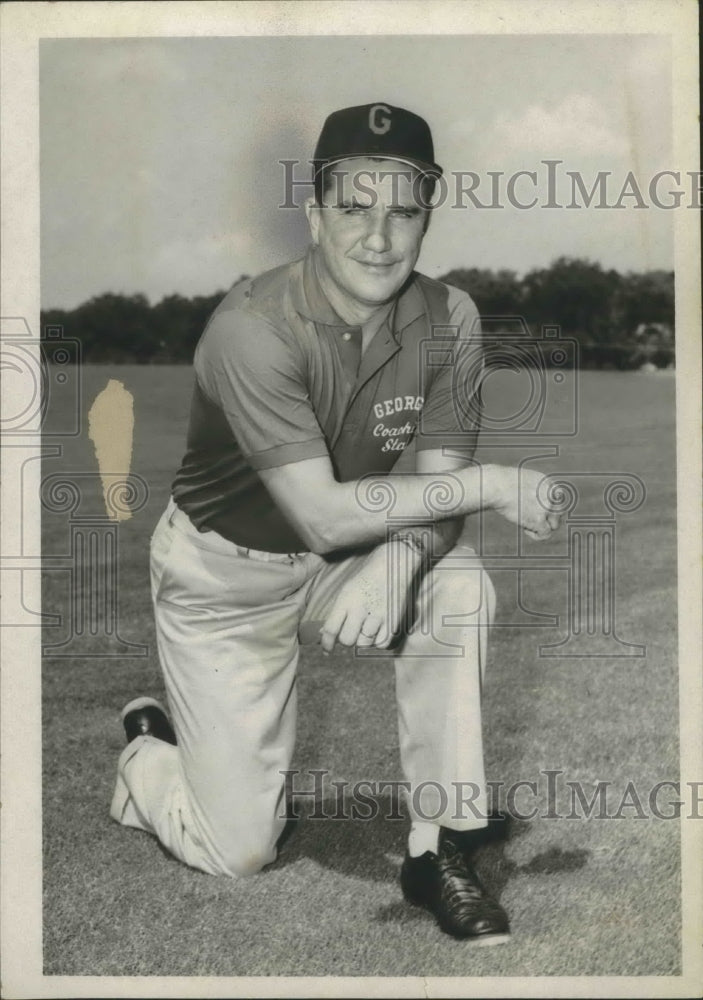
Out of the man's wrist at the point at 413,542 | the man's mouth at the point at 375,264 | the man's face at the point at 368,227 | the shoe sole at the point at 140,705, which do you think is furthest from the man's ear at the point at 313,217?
the shoe sole at the point at 140,705

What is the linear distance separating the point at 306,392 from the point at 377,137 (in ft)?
1.83

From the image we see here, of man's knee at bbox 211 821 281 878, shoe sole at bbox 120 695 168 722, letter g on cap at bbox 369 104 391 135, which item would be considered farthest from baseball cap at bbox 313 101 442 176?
man's knee at bbox 211 821 281 878

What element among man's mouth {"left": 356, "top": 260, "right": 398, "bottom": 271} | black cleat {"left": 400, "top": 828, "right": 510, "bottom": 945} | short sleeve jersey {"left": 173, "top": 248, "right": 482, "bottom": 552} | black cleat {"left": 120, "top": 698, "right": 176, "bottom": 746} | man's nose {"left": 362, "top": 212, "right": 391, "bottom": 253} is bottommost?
black cleat {"left": 400, "top": 828, "right": 510, "bottom": 945}

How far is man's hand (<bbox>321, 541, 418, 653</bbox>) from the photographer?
2.62 meters

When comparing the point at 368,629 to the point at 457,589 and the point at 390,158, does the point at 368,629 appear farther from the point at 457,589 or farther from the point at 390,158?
the point at 390,158

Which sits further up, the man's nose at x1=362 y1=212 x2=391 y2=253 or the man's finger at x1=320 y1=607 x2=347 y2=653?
the man's nose at x1=362 y1=212 x2=391 y2=253

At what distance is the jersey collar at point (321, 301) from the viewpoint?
9.09ft

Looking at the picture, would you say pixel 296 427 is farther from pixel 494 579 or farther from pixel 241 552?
pixel 494 579

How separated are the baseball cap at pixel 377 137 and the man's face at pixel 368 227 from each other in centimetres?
2

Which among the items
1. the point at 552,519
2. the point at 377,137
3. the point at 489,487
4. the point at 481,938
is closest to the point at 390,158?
the point at 377,137

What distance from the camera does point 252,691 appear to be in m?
2.92

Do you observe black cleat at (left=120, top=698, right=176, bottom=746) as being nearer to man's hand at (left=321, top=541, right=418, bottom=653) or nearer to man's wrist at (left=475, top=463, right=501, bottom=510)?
man's hand at (left=321, top=541, right=418, bottom=653)

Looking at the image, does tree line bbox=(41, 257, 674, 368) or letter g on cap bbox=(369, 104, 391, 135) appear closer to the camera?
letter g on cap bbox=(369, 104, 391, 135)

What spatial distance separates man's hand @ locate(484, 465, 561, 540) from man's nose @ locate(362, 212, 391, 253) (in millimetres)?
525
